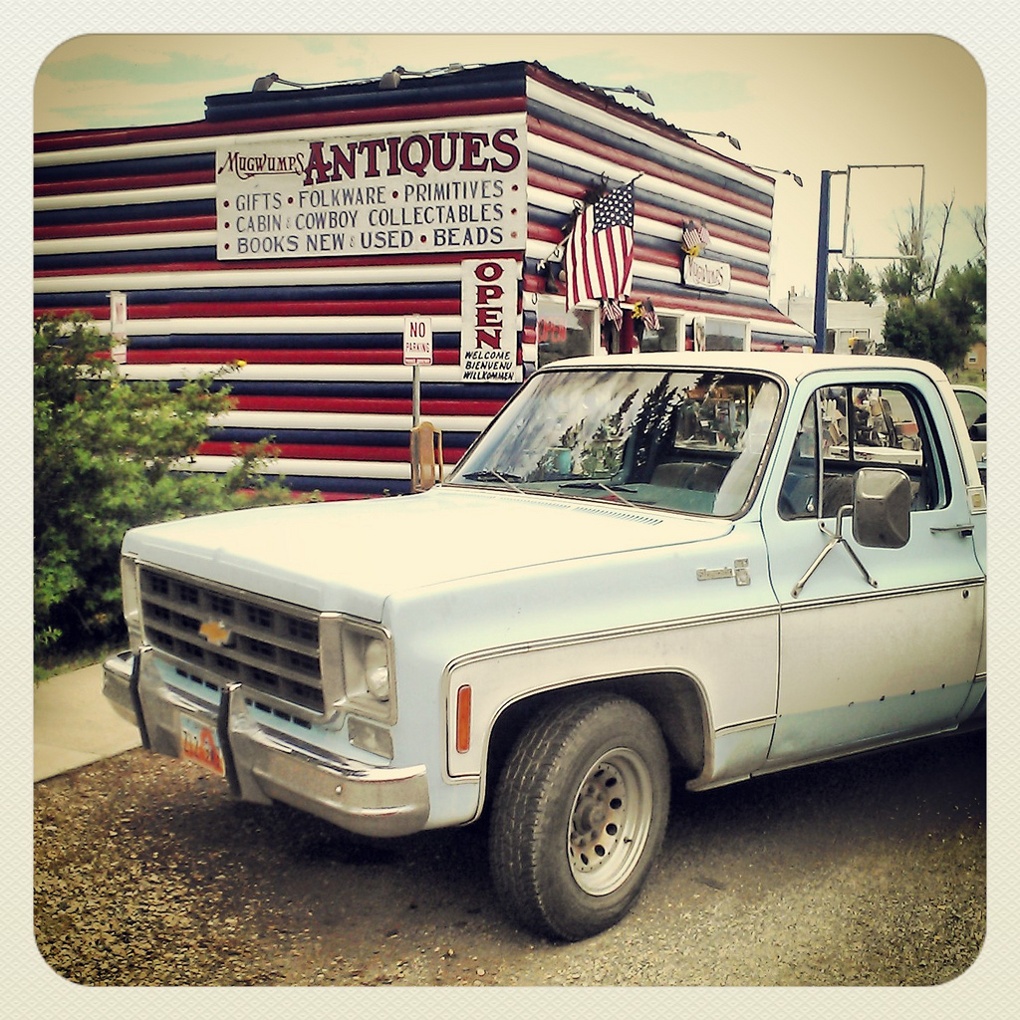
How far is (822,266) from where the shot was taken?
15.6 feet

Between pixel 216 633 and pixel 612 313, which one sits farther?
pixel 612 313

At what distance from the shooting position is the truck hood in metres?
3.08

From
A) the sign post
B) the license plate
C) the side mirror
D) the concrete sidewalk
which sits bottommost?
the concrete sidewalk

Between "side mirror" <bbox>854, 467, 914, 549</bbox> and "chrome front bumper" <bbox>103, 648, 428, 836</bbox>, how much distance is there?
1.64 meters

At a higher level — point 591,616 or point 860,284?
point 860,284

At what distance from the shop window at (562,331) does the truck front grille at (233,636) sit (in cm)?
356

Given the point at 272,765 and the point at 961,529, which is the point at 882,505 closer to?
the point at 961,529

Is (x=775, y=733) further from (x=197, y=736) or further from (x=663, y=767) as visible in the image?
(x=197, y=736)

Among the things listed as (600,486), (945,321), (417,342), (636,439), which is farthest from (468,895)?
(417,342)

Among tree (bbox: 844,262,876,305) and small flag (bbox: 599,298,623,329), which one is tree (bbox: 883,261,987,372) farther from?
small flag (bbox: 599,298,623,329)

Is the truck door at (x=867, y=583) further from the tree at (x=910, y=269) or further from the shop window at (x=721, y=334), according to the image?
the shop window at (x=721, y=334)

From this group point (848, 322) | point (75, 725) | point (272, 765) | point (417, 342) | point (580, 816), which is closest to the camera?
point (272, 765)

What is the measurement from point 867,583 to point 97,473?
3310 mm

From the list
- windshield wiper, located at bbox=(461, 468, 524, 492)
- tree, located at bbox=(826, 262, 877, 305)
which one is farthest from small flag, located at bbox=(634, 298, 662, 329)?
windshield wiper, located at bbox=(461, 468, 524, 492)
